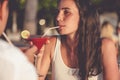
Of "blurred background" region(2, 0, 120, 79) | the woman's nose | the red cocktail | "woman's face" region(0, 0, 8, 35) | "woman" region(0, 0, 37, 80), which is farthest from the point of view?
"blurred background" region(2, 0, 120, 79)

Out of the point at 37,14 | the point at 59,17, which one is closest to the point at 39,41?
the point at 59,17

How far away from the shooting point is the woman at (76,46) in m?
3.18

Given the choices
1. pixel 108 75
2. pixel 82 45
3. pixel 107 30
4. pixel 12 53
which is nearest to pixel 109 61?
pixel 108 75

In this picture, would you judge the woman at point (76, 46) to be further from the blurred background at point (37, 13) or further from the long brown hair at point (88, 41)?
the blurred background at point (37, 13)

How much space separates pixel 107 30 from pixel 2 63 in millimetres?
5146

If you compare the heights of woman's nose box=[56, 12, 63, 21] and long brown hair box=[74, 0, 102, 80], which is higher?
woman's nose box=[56, 12, 63, 21]

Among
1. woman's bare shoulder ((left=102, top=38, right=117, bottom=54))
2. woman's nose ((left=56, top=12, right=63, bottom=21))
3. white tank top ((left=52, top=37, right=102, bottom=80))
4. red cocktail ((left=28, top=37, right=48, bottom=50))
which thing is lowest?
white tank top ((left=52, top=37, right=102, bottom=80))

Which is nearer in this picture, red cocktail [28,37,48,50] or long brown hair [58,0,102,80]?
red cocktail [28,37,48,50]

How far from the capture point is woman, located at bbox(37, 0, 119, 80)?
3.18 metres

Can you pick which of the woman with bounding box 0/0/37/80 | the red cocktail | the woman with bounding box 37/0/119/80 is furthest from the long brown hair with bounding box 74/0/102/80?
the woman with bounding box 0/0/37/80

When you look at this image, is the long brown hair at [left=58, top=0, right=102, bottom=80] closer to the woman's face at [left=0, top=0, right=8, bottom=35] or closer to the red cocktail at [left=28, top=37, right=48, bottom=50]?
the red cocktail at [left=28, top=37, right=48, bottom=50]

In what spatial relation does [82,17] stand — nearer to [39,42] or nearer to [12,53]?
[39,42]

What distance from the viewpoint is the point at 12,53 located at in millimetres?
1283

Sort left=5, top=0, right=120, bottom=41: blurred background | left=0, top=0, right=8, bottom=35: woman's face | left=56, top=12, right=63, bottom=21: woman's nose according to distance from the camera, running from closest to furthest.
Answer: left=0, top=0, right=8, bottom=35: woman's face → left=56, top=12, right=63, bottom=21: woman's nose → left=5, top=0, right=120, bottom=41: blurred background
